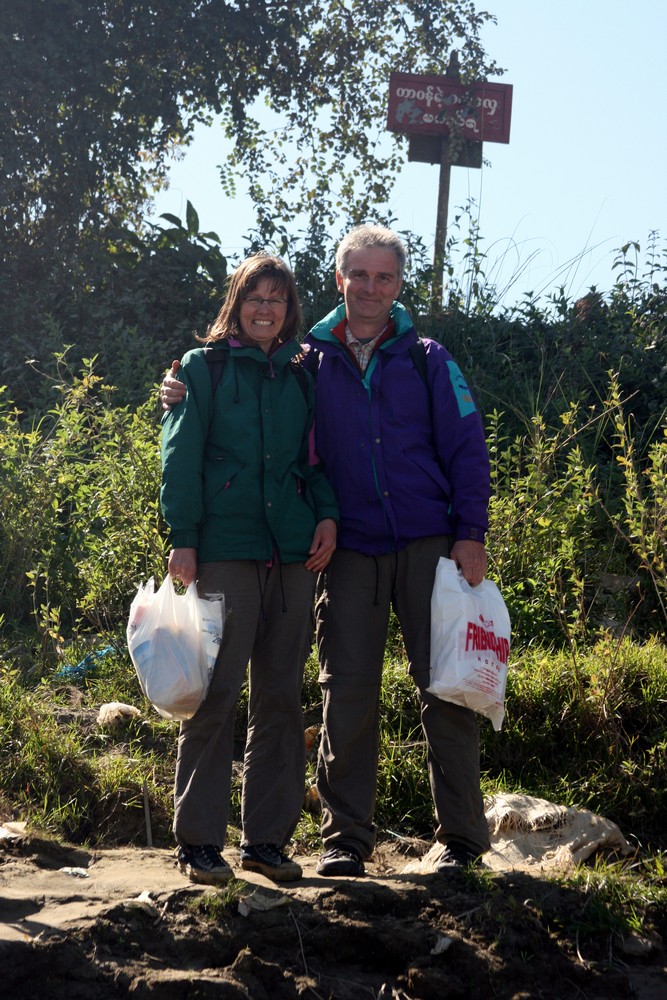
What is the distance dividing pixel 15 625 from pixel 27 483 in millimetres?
796

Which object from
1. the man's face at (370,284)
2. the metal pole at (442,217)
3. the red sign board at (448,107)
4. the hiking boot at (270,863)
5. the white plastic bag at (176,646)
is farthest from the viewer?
the red sign board at (448,107)

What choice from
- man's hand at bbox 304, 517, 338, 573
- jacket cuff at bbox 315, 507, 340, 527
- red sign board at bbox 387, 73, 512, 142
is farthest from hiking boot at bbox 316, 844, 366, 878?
red sign board at bbox 387, 73, 512, 142

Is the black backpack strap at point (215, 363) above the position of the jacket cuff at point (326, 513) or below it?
above

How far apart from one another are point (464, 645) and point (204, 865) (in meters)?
1.07

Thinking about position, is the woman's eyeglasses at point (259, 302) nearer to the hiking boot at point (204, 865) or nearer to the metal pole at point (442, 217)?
the hiking boot at point (204, 865)

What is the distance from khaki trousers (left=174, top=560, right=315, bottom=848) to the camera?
146 inches

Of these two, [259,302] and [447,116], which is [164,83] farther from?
[259,302]

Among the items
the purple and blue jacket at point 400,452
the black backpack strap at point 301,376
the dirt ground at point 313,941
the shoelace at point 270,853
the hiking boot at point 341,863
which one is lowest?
the dirt ground at point 313,941

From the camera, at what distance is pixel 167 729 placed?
5152 millimetres

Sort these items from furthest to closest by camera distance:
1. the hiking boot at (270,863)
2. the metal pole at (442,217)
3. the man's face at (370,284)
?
the metal pole at (442,217), the man's face at (370,284), the hiking boot at (270,863)

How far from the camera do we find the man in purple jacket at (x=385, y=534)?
12.9ft

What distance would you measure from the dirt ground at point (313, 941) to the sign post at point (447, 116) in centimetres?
811

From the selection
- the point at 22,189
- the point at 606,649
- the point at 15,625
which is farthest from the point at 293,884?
the point at 22,189

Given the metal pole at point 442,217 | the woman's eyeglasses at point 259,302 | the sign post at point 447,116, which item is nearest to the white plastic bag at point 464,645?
the woman's eyeglasses at point 259,302
